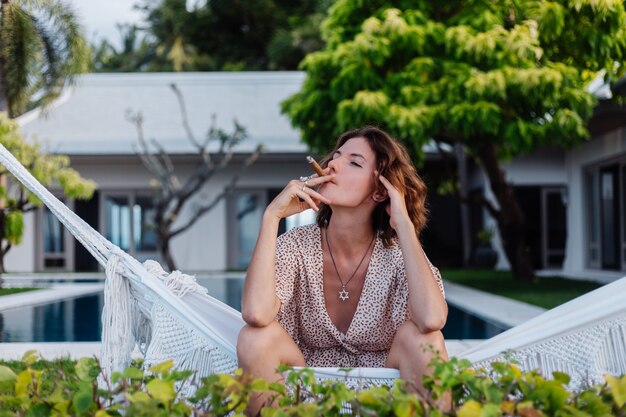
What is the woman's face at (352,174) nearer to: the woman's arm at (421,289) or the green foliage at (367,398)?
the woman's arm at (421,289)

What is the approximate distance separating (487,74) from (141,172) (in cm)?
931

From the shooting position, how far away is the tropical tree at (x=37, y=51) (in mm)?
9656

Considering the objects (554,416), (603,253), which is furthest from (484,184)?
(554,416)

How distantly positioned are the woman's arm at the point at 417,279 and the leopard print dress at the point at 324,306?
0.17 metres

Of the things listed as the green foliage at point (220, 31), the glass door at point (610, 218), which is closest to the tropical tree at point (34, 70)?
the glass door at point (610, 218)

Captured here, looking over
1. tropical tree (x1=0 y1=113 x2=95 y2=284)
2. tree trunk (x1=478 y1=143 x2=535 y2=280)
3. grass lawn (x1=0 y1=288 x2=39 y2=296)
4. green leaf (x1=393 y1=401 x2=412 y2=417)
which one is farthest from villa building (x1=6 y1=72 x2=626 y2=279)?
green leaf (x1=393 y1=401 x2=412 y2=417)

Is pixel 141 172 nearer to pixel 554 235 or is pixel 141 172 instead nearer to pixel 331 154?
pixel 554 235

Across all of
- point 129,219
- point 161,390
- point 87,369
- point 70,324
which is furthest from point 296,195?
point 129,219

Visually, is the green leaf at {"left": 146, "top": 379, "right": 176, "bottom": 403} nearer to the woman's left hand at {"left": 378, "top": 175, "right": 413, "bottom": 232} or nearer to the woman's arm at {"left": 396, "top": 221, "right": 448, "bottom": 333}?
the woman's arm at {"left": 396, "top": 221, "right": 448, "bottom": 333}

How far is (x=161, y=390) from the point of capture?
1.24 m

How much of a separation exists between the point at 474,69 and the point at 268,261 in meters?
6.55

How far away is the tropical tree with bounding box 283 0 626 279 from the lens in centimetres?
772

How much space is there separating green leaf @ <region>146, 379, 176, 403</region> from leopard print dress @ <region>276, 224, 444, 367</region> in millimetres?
863

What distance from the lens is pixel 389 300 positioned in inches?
85.9
